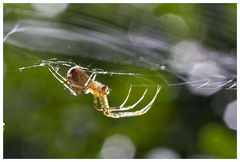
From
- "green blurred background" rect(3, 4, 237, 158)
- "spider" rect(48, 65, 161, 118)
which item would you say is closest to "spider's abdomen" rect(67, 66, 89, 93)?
"spider" rect(48, 65, 161, 118)

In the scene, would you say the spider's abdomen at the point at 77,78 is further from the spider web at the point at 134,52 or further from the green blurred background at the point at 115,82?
the spider web at the point at 134,52

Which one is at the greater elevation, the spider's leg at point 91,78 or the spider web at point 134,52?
the spider's leg at point 91,78

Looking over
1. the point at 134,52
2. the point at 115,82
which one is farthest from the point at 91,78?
the point at 115,82

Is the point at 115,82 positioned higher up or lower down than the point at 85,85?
lower down

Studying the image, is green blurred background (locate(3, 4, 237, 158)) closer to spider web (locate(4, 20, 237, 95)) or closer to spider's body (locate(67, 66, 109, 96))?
spider web (locate(4, 20, 237, 95))

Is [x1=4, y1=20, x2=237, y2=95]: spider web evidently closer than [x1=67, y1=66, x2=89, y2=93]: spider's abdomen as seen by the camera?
No

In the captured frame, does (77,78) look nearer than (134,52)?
Yes

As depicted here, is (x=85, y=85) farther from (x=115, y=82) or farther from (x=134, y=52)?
(x=115, y=82)

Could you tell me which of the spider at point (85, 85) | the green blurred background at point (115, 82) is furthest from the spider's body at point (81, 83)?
the green blurred background at point (115, 82)

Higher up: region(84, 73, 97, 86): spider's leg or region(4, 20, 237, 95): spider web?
region(84, 73, 97, 86): spider's leg
